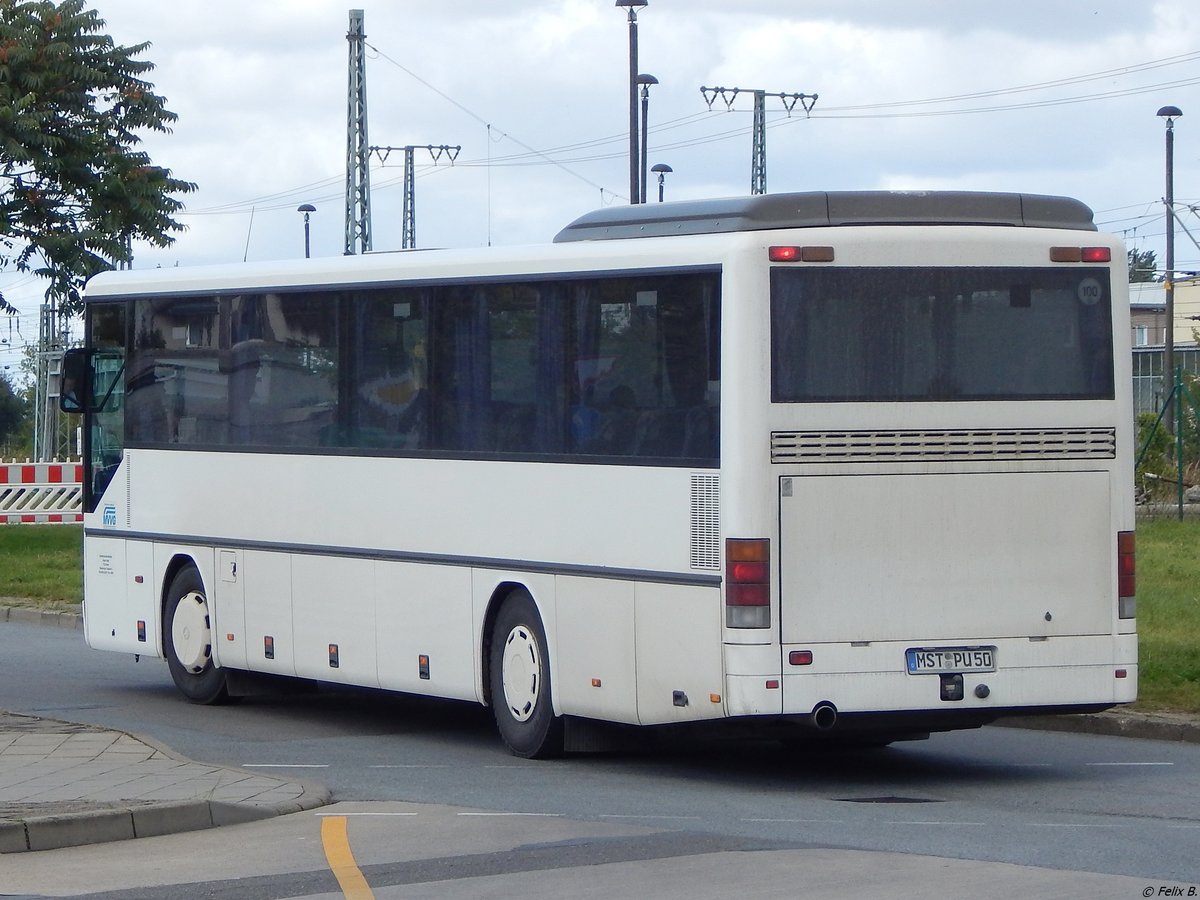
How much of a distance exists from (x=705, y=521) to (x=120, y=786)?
331 centimetres

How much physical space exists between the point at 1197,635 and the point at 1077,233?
20.0 feet

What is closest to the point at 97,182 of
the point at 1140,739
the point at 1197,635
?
the point at 1197,635

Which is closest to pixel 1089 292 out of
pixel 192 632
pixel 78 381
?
pixel 192 632

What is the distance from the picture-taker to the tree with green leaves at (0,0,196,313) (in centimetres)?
3278

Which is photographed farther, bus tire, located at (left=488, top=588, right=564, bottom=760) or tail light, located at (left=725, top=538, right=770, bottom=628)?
bus tire, located at (left=488, top=588, right=564, bottom=760)

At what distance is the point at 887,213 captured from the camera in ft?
39.6

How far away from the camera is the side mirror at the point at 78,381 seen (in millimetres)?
17656

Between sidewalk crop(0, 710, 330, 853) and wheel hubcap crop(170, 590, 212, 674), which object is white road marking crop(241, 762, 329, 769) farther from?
wheel hubcap crop(170, 590, 212, 674)

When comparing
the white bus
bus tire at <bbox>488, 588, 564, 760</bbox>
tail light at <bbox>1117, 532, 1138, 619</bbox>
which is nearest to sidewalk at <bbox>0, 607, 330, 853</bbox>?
bus tire at <bbox>488, 588, 564, 760</bbox>

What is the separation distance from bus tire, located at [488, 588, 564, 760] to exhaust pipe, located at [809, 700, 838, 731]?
78.4 inches

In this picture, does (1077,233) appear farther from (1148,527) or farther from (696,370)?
(1148,527)

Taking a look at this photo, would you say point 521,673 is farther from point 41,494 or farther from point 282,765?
point 41,494

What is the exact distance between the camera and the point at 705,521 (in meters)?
11.8

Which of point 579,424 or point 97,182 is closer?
point 579,424
